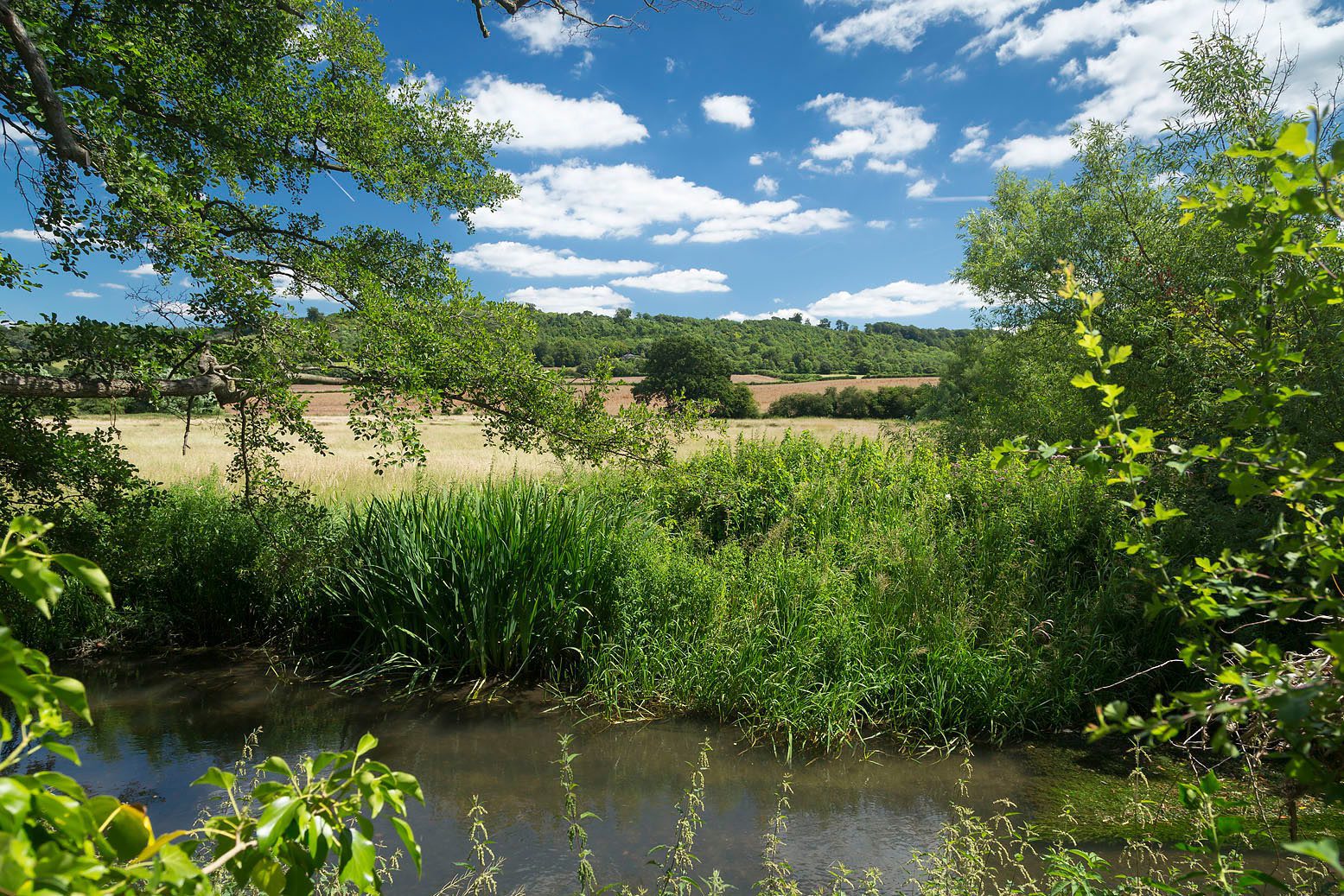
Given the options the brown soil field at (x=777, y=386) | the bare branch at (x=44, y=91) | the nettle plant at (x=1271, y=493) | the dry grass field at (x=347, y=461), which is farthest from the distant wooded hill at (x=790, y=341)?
the nettle plant at (x=1271, y=493)

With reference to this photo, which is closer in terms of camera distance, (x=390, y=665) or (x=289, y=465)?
(x=390, y=665)

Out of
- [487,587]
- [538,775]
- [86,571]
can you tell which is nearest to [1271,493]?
[86,571]

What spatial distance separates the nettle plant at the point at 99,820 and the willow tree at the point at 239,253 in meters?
5.14

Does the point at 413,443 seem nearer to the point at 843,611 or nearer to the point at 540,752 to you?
the point at 540,752

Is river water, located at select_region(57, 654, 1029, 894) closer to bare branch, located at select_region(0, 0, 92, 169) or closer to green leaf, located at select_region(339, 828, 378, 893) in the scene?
green leaf, located at select_region(339, 828, 378, 893)

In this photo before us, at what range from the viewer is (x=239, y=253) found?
7633 millimetres

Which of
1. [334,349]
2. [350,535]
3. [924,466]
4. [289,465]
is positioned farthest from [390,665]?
[289,465]

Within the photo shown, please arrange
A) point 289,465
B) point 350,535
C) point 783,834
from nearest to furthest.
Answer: point 783,834, point 350,535, point 289,465

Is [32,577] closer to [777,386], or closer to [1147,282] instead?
[1147,282]

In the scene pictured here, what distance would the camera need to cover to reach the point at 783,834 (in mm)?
4641

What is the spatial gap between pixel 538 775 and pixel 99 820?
15.7ft

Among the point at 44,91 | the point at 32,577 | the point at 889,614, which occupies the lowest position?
the point at 889,614

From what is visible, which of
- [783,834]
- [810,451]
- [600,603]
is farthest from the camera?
[810,451]

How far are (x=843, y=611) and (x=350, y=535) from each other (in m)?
4.91
